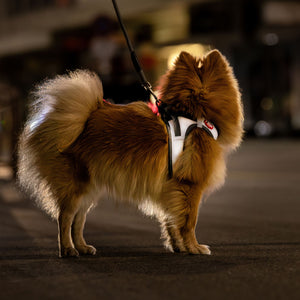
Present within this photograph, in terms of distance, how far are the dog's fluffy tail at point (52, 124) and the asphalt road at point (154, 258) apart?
653mm

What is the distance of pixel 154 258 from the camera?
517 centimetres

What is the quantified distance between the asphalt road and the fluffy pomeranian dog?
1.23 ft

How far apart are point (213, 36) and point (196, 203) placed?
78.1ft

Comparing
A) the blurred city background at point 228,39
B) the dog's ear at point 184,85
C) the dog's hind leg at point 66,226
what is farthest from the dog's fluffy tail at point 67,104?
the blurred city background at point 228,39

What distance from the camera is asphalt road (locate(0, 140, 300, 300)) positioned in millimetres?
4043

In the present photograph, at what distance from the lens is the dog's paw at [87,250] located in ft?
17.9

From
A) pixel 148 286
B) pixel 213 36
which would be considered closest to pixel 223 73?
pixel 148 286

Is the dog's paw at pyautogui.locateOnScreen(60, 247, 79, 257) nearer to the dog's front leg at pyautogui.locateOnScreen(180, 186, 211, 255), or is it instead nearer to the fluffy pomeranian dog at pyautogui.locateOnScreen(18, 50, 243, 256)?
the fluffy pomeranian dog at pyautogui.locateOnScreen(18, 50, 243, 256)

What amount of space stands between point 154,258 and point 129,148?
0.92 metres

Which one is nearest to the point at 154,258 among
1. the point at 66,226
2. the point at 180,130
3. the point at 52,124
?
the point at 66,226

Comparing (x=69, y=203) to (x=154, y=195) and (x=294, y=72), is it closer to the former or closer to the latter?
(x=154, y=195)

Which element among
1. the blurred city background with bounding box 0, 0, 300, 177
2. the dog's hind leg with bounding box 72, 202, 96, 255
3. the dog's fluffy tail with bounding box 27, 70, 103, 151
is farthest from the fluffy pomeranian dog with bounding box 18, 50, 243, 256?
the blurred city background with bounding box 0, 0, 300, 177

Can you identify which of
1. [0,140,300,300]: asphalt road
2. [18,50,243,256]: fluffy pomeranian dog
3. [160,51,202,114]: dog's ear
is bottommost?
[0,140,300,300]: asphalt road

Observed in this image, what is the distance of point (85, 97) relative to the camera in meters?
5.27
